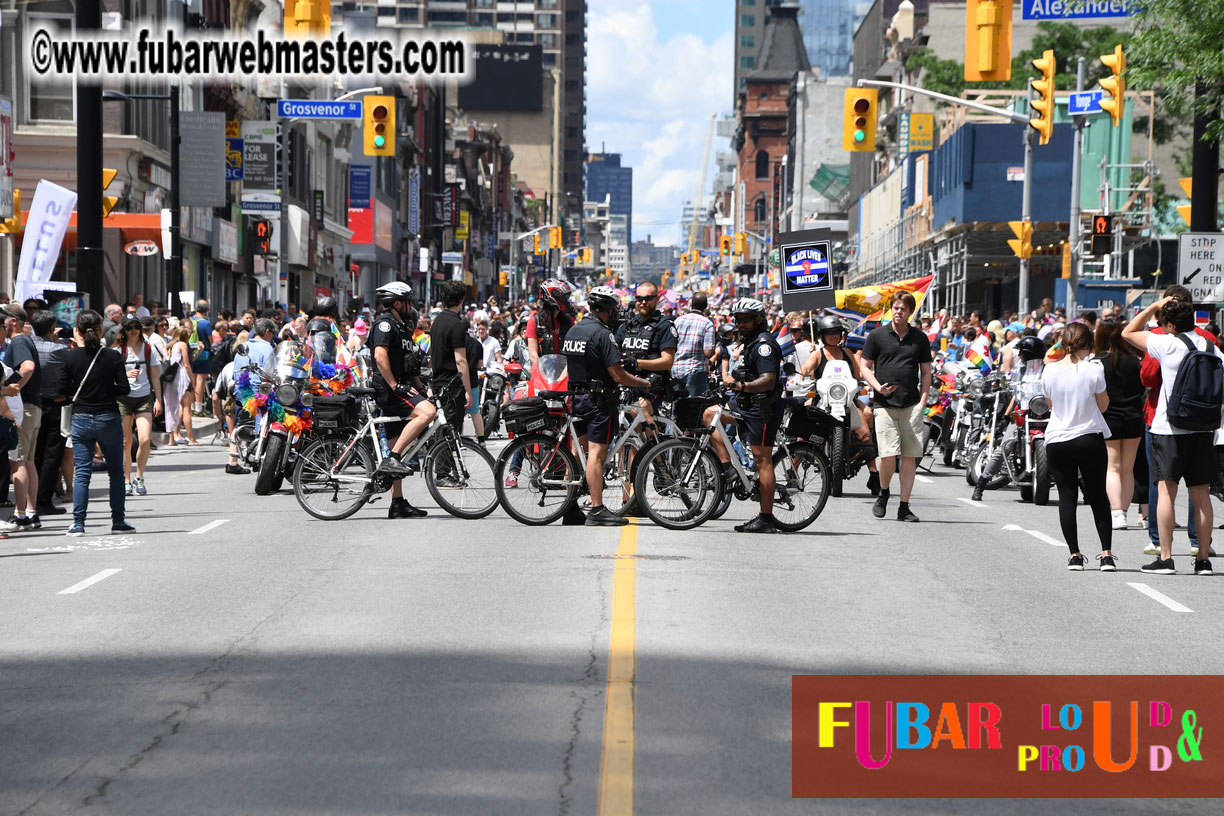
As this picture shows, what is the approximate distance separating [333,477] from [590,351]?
2721 mm

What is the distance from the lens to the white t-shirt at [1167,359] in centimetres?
1167

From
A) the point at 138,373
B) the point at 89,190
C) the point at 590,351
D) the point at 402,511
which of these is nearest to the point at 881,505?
the point at 590,351

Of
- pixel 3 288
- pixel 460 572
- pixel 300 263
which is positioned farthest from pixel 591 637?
pixel 300 263

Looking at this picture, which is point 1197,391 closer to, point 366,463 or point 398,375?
point 398,375

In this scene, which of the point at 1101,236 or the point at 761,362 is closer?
the point at 761,362

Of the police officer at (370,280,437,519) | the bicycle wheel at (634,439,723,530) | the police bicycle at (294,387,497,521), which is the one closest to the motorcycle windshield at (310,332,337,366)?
the police bicycle at (294,387,497,521)

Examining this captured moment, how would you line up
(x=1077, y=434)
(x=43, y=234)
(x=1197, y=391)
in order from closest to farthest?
(x=1197, y=391) < (x=1077, y=434) < (x=43, y=234)

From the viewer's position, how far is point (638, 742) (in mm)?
6641

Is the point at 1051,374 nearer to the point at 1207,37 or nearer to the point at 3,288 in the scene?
the point at 1207,37

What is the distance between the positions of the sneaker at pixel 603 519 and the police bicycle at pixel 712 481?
0.27 meters

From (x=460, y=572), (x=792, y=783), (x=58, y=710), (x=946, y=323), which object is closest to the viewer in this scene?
(x=792, y=783)

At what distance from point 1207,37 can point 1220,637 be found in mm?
12325

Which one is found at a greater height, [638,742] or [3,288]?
[3,288]

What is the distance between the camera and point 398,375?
47.3ft
